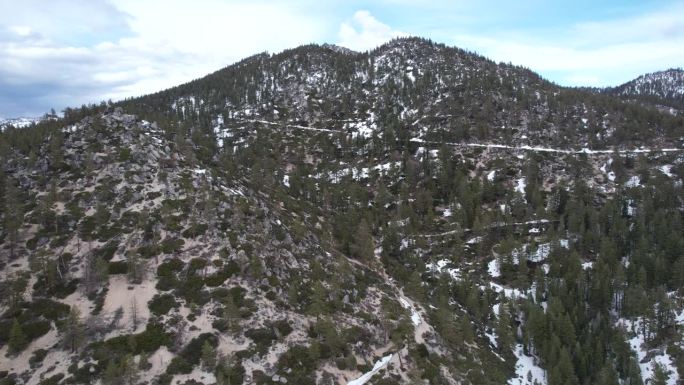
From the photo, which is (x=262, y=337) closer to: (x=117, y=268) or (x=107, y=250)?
(x=117, y=268)

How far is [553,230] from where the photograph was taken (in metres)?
145

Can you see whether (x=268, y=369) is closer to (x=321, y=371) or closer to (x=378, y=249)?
(x=321, y=371)

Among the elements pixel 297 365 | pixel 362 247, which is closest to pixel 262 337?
pixel 297 365

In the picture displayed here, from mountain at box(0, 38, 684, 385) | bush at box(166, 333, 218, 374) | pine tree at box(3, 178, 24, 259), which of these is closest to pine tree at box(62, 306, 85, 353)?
mountain at box(0, 38, 684, 385)

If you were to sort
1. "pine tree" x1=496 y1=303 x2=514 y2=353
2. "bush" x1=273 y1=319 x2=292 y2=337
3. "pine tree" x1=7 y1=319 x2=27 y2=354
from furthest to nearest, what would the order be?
"pine tree" x1=496 y1=303 x2=514 y2=353 → "bush" x1=273 y1=319 x2=292 y2=337 → "pine tree" x1=7 y1=319 x2=27 y2=354

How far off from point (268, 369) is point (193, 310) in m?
19.6

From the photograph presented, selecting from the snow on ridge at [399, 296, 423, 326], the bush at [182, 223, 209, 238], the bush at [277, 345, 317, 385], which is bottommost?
the snow on ridge at [399, 296, 423, 326]

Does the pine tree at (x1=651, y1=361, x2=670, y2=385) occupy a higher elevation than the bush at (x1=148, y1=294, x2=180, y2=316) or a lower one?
lower

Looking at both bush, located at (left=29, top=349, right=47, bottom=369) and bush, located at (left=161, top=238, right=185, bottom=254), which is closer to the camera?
bush, located at (left=29, top=349, right=47, bottom=369)

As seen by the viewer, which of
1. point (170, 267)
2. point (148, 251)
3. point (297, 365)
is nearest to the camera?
point (297, 365)

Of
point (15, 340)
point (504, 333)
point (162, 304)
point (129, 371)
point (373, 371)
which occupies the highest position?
point (15, 340)

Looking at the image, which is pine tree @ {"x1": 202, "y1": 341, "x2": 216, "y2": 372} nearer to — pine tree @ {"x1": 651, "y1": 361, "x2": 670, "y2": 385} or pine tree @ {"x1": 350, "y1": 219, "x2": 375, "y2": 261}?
pine tree @ {"x1": 350, "y1": 219, "x2": 375, "y2": 261}

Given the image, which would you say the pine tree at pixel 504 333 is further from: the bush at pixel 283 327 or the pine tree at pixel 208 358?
the pine tree at pixel 208 358

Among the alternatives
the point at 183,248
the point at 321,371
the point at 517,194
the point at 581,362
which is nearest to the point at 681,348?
the point at 581,362
